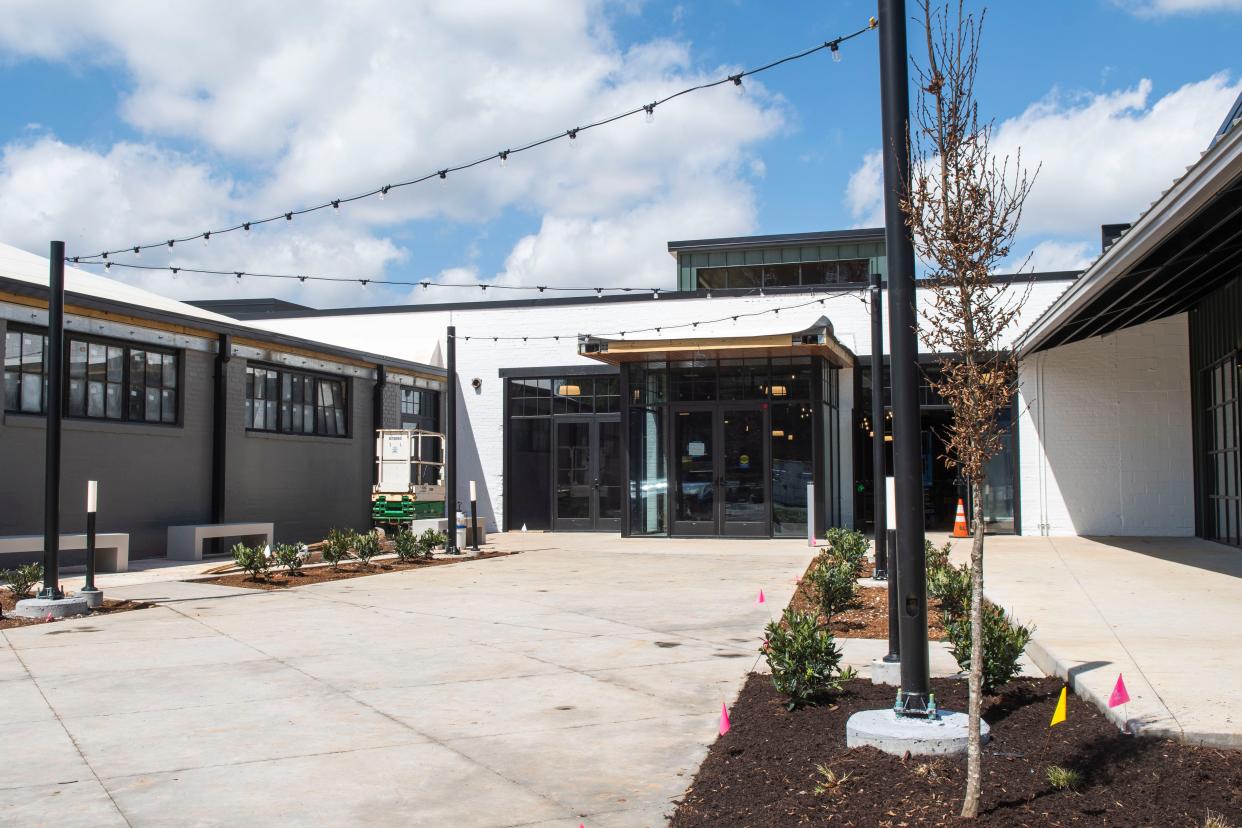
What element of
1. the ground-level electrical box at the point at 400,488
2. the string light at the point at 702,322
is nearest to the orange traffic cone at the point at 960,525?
the string light at the point at 702,322

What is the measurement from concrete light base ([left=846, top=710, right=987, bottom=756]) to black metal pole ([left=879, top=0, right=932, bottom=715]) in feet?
0.42

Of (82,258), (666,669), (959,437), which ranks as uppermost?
(82,258)

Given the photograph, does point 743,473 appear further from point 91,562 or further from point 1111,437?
point 91,562

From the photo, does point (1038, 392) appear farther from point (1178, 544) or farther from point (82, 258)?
point (82, 258)

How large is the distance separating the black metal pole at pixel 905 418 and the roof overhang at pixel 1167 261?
596 mm

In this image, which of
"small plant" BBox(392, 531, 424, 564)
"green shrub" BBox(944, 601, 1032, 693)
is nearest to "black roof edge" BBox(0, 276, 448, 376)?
"small plant" BBox(392, 531, 424, 564)

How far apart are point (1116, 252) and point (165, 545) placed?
1469 centimetres

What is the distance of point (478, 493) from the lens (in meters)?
25.1

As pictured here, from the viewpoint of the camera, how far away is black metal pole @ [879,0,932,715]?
5.33m

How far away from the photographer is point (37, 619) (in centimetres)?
1048

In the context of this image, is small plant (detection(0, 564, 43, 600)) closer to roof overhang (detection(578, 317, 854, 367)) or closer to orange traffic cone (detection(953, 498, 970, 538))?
roof overhang (detection(578, 317, 854, 367))

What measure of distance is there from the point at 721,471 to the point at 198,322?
10204 mm

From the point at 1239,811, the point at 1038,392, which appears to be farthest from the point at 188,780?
the point at 1038,392

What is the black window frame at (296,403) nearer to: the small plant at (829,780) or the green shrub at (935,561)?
the green shrub at (935,561)
